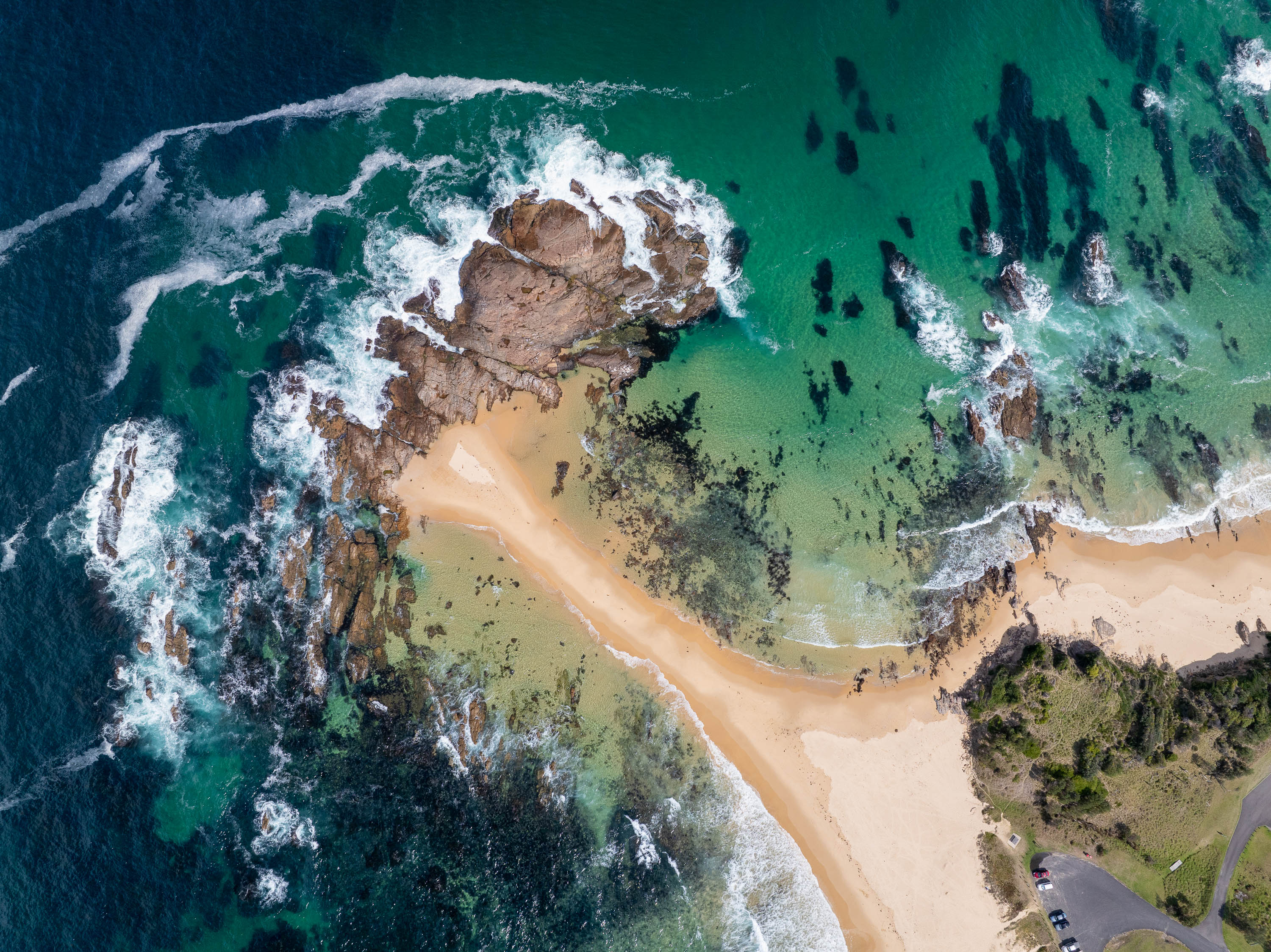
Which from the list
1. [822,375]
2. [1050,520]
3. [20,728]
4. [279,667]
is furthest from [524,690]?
→ [1050,520]

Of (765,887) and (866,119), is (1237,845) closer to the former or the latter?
(765,887)

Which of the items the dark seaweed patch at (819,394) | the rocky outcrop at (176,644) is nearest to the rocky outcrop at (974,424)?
the dark seaweed patch at (819,394)

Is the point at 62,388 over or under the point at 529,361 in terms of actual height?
over

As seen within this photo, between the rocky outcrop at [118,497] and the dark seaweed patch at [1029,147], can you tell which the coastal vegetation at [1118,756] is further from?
the rocky outcrop at [118,497]

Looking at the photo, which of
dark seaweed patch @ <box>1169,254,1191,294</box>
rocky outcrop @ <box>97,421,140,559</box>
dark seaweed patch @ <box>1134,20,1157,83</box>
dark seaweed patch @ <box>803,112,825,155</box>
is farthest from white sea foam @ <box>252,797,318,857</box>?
dark seaweed patch @ <box>1134,20,1157,83</box>

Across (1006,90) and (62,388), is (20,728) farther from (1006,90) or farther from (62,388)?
(1006,90)

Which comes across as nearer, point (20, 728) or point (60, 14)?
point (20, 728)
